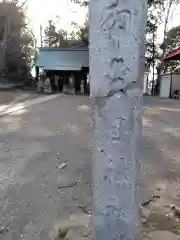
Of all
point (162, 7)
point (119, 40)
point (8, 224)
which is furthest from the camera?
point (162, 7)

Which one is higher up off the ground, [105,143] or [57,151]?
[105,143]

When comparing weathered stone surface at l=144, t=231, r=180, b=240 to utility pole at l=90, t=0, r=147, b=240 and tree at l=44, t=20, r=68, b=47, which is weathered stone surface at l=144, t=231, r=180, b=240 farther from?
tree at l=44, t=20, r=68, b=47

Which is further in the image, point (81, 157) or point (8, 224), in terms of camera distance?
point (81, 157)

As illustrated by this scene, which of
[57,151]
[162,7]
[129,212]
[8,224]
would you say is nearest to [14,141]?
[57,151]

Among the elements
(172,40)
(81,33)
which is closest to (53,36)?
(81,33)

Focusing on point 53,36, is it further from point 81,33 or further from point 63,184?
point 63,184

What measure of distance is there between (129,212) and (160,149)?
4.62m

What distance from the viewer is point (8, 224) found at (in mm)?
3260

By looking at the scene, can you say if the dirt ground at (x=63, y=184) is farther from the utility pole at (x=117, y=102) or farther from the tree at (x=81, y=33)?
the tree at (x=81, y=33)

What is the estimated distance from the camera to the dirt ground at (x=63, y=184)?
3.13 meters

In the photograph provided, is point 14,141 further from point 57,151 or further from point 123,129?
point 123,129

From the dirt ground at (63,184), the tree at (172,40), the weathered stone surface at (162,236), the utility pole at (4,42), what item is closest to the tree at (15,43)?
the utility pole at (4,42)

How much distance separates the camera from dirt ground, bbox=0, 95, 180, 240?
3.13 m

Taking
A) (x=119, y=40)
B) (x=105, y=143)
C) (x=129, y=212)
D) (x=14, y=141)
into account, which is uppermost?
(x=119, y=40)
